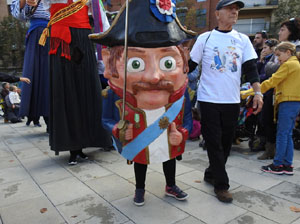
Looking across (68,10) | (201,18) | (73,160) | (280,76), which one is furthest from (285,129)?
(201,18)

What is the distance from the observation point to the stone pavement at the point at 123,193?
2330 mm

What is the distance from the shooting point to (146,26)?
80.3 inches

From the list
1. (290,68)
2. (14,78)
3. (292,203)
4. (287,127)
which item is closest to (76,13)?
(14,78)

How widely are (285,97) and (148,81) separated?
82.7 inches

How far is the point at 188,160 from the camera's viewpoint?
394cm

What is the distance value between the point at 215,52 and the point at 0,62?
27.4 m

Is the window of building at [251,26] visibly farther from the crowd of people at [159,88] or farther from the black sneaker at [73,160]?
the black sneaker at [73,160]

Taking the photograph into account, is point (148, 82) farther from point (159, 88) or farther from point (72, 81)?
point (72, 81)

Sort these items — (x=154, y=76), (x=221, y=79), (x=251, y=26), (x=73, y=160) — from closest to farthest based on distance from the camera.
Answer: (x=154, y=76) → (x=221, y=79) → (x=73, y=160) → (x=251, y=26)

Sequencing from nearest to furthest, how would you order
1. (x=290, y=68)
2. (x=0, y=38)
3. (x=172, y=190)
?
(x=172, y=190), (x=290, y=68), (x=0, y=38)

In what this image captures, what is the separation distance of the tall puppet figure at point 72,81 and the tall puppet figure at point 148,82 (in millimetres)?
1365

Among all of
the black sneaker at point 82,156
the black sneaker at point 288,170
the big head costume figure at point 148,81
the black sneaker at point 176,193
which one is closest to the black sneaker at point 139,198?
the black sneaker at point 176,193

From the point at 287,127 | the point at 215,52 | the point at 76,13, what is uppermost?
the point at 76,13

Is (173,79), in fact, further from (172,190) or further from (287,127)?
(287,127)
